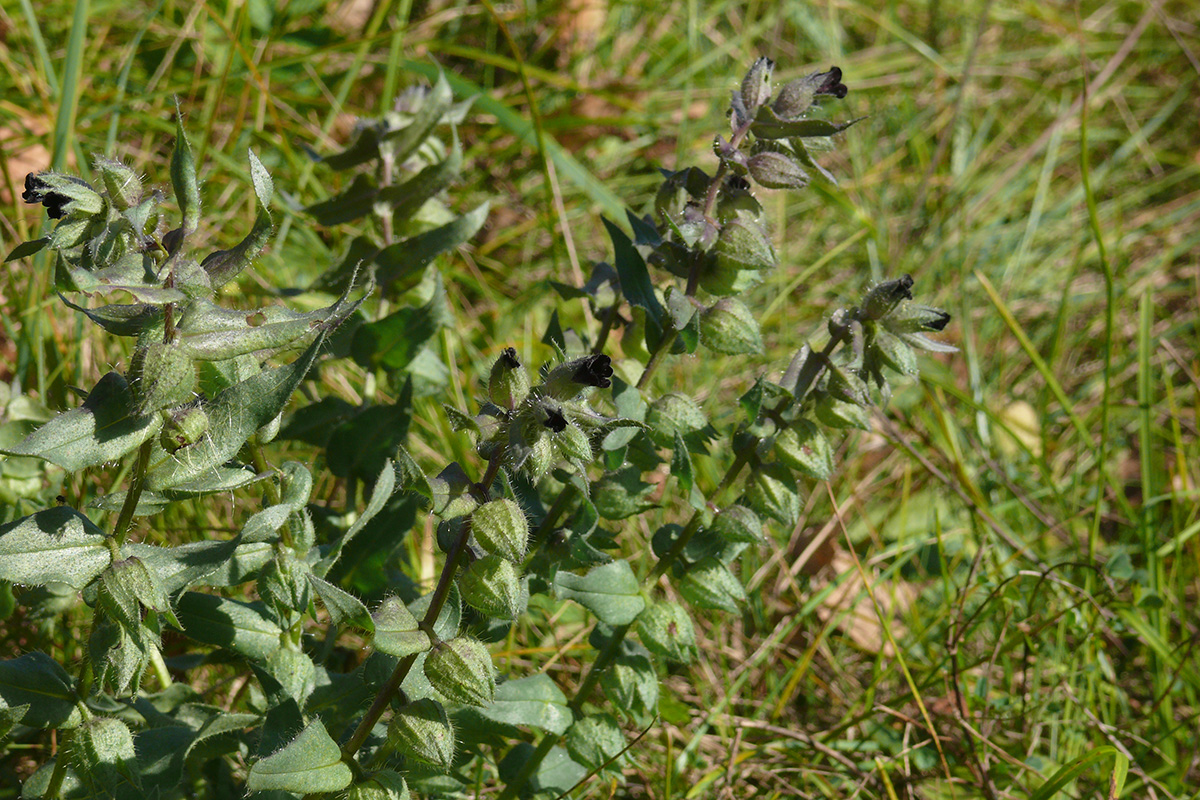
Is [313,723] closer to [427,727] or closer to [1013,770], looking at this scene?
[427,727]

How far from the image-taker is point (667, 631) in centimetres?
181

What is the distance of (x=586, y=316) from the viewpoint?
3451mm

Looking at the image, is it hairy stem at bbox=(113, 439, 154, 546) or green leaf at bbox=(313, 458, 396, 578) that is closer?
hairy stem at bbox=(113, 439, 154, 546)

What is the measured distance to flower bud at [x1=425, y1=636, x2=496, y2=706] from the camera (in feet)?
4.75

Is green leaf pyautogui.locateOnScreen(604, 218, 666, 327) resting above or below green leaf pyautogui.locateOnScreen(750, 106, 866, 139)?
below

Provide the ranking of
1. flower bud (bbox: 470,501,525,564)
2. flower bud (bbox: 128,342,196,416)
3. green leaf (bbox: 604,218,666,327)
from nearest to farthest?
flower bud (bbox: 128,342,196,416)
flower bud (bbox: 470,501,525,564)
green leaf (bbox: 604,218,666,327)

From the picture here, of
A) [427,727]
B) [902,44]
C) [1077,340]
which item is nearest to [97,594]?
[427,727]

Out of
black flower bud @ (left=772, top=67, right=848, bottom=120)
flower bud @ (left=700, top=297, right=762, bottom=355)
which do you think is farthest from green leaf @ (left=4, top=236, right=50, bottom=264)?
black flower bud @ (left=772, top=67, right=848, bottom=120)

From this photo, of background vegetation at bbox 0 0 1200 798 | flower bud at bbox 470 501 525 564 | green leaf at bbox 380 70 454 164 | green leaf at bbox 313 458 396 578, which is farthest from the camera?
background vegetation at bbox 0 0 1200 798

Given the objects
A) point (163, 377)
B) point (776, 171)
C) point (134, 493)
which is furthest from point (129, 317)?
point (776, 171)

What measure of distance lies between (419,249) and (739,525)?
33.2 inches

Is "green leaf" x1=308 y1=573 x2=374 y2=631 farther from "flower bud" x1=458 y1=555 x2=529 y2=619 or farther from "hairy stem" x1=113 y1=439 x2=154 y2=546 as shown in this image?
"hairy stem" x1=113 y1=439 x2=154 y2=546

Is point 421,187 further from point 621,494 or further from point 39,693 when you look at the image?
point 39,693

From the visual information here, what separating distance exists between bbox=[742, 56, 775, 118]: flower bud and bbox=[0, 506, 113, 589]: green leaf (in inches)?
47.5
